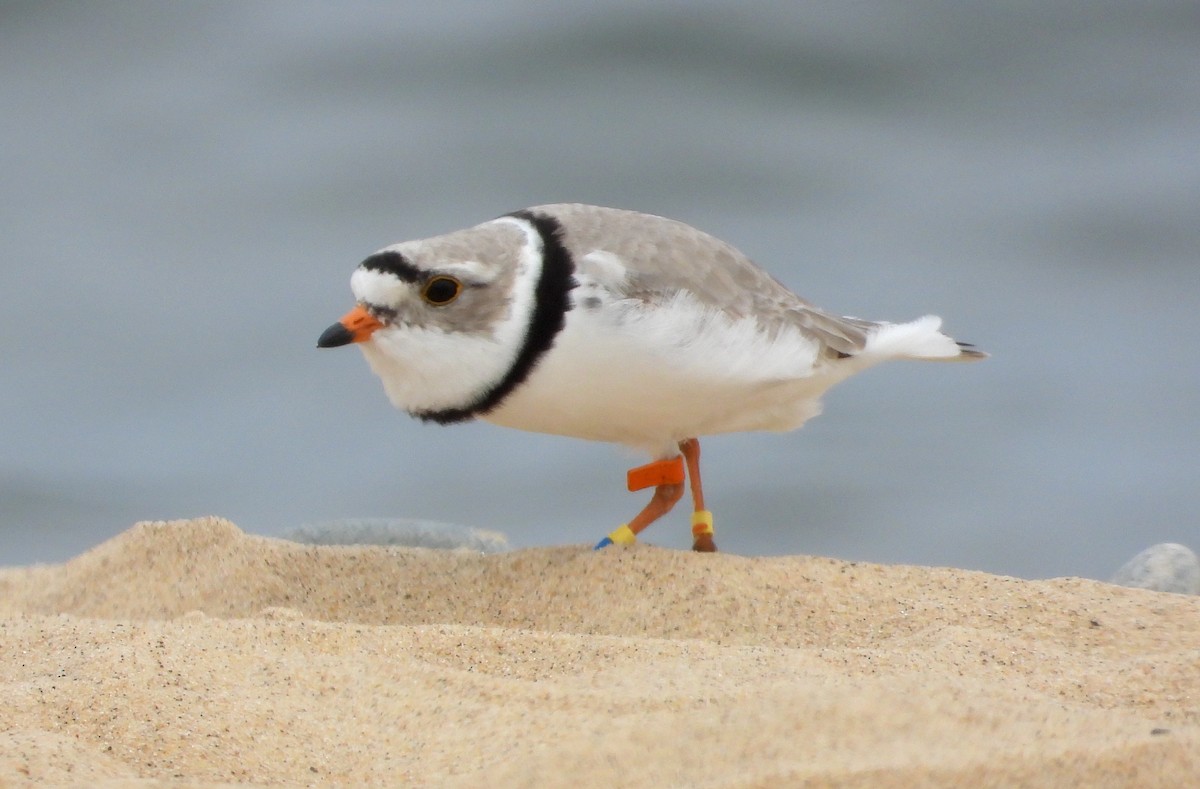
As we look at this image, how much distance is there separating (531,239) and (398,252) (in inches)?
17.7

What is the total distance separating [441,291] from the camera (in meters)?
4.18

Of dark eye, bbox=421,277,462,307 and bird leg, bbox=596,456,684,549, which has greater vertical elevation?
dark eye, bbox=421,277,462,307

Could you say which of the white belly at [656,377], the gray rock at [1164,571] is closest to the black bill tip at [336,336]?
the white belly at [656,377]

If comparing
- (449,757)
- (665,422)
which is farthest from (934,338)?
(449,757)

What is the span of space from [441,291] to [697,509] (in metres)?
1.24

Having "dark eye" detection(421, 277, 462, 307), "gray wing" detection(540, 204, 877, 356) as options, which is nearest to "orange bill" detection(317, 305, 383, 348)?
"dark eye" detection(421, 277, 462, 307)

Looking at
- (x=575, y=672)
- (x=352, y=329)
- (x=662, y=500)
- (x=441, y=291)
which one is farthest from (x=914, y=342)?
(x=575, y=672)

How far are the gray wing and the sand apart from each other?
0.85m

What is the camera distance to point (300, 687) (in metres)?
3.11

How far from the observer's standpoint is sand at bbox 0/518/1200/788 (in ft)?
8.10

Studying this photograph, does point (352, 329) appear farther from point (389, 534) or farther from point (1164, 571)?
point (1164, 571)

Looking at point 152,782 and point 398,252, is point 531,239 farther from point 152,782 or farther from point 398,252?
point 152,782

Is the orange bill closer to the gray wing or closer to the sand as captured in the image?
the gray wing

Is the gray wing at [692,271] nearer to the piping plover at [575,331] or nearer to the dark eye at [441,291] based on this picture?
the piping plover at [575,331]
